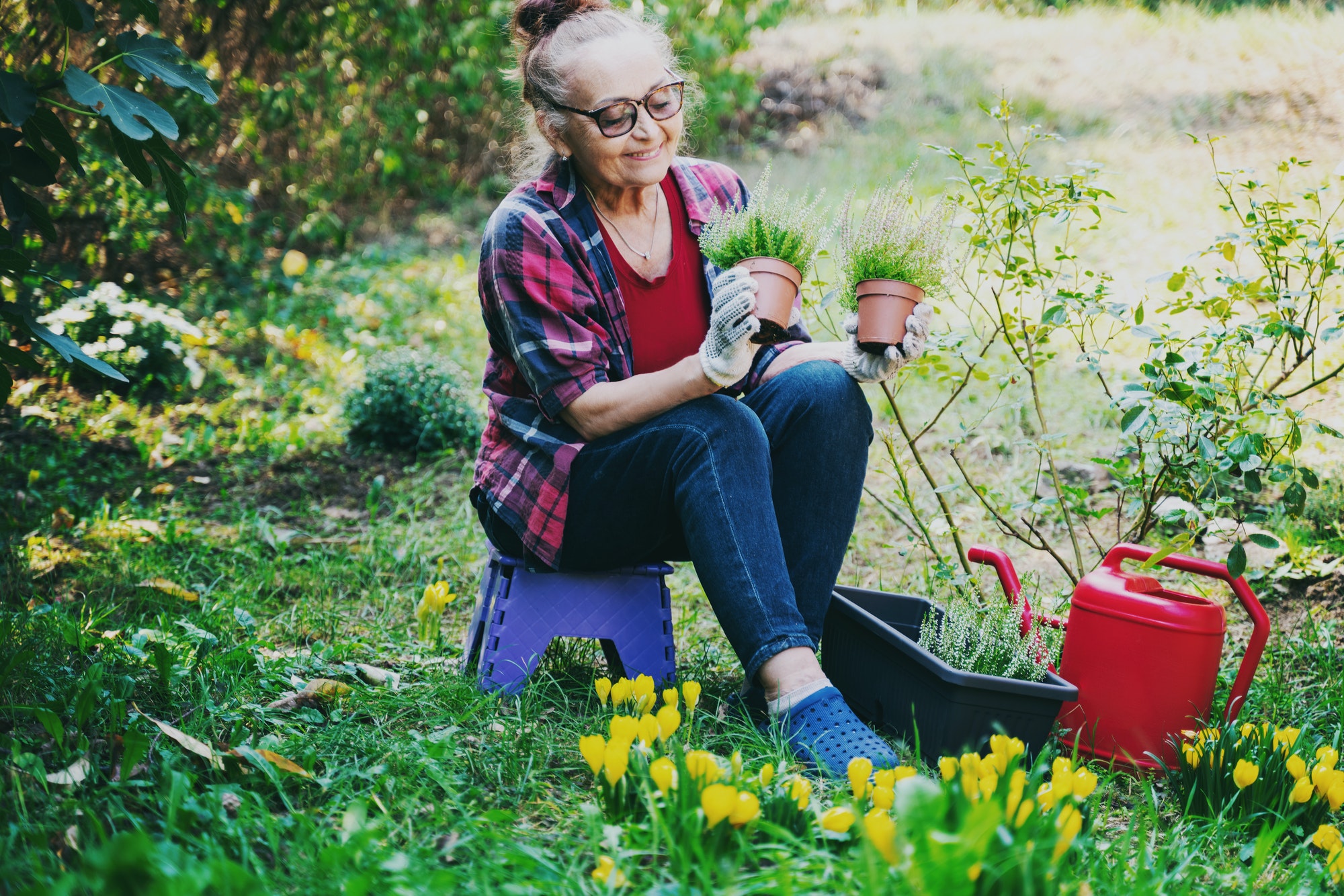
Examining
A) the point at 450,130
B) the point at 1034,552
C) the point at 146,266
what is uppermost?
the point at 450,130

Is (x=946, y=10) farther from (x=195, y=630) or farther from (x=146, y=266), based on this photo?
(x=195, y=630)

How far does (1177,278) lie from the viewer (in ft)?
5.90

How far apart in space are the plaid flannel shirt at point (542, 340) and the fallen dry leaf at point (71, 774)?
78 centimetres

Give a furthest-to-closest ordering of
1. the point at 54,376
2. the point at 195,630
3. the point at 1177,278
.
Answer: the point at 54,376 < the point at 195,630 < the point at 1177,278

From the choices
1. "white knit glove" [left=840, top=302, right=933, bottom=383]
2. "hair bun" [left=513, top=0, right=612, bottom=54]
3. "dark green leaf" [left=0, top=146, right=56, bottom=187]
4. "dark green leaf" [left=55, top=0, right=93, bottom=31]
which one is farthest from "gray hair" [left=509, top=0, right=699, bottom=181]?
"dark green leaf" [left=0, top=146, right=56, bottom=187]

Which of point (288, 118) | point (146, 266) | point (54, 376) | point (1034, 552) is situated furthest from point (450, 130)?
point (1034, 552)

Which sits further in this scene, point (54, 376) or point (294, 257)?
point (294, 257)

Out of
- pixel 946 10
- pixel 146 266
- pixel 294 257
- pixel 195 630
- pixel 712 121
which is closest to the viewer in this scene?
pixel 195 630

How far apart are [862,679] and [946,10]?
1172 centimetres

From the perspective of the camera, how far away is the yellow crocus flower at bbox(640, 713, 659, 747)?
1392mm

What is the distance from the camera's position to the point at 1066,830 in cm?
113

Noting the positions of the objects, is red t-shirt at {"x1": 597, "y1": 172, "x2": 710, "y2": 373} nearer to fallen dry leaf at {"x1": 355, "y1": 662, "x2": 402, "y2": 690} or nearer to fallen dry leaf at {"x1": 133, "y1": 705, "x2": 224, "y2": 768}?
fallen dry leaf at {"x1": 355, "y1": 662, "x2": 402, "y2": 690}

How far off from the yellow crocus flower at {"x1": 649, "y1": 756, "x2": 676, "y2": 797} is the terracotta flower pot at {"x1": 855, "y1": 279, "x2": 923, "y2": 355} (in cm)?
88

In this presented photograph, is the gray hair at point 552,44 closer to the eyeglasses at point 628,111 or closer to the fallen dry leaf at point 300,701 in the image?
the eyeglasses at point 628,111
